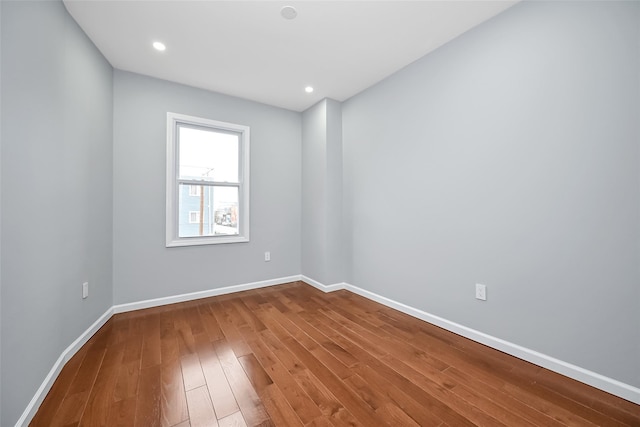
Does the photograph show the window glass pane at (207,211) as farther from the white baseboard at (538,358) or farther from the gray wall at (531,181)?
the white baseboard at (538,358)

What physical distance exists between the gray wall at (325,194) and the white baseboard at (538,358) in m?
1.04

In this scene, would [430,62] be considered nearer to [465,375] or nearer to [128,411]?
[465,375]

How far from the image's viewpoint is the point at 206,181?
10.5 feet

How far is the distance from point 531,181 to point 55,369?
11.4 feet

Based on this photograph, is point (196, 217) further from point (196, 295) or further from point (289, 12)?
point (289, 12)

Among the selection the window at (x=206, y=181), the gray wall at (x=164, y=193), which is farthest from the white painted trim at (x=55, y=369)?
the window at (x=206, y=181)

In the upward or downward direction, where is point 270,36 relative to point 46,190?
upward

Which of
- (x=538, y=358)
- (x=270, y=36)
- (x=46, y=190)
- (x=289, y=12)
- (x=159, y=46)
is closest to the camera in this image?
(x=46, y=190)

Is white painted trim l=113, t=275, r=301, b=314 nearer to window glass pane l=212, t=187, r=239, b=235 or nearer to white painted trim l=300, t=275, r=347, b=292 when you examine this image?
white painted trim l=300, t=275, r=347, b=292

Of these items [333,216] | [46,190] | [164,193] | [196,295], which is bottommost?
[196,295]

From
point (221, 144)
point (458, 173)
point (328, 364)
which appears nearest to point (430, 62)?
point (458, 173)

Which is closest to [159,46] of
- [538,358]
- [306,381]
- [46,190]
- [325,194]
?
[46,190]

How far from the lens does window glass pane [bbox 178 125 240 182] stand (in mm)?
3102

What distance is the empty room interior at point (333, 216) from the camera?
4.62ft
